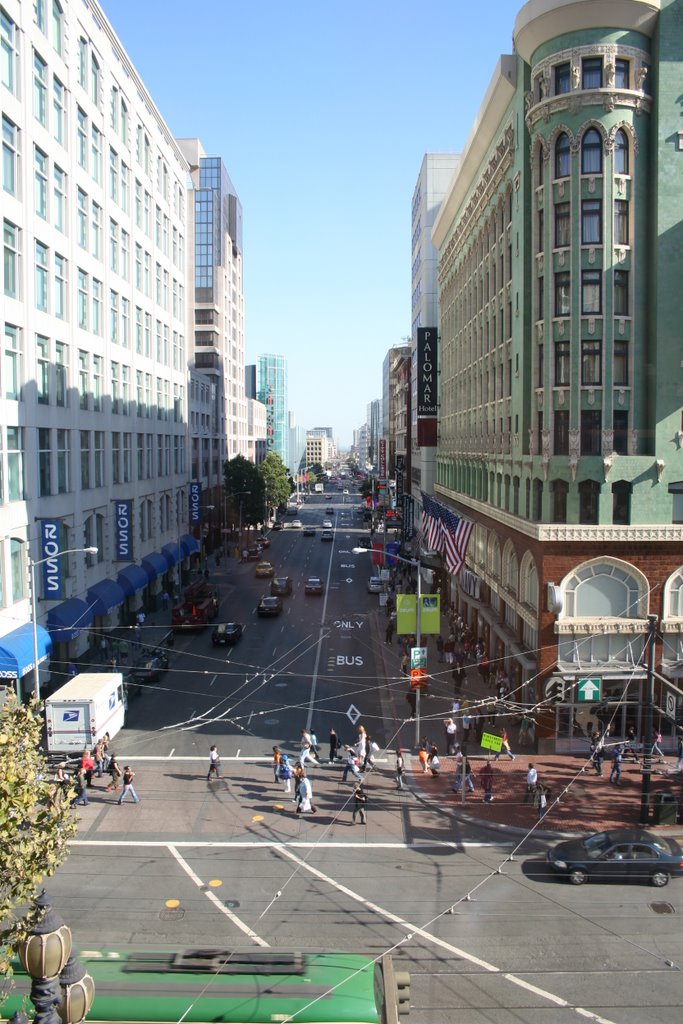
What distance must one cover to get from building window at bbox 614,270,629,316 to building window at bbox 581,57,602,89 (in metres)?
7.11

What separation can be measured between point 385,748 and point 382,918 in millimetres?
13508

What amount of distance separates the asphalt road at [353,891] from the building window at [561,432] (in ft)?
45.1

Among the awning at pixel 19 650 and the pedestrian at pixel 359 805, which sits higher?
the awning at pixel 19 650

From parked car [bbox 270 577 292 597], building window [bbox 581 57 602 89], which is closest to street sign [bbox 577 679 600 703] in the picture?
building window [bbox 581 57 602 89]

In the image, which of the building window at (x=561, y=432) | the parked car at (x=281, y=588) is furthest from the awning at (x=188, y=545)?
the building window at (x=561, y=432)

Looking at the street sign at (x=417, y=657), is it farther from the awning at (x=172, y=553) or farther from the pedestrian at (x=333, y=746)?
the awning at (x=172, y=553)

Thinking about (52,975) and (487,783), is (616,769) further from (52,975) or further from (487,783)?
(52,975)

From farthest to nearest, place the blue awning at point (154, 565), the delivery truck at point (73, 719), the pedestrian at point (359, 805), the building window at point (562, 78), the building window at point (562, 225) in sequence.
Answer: the blue awning at point (154, 565)
the building window at point (562, 225)
the building window at point (562, 78)
the delivery truck at point (73, 719)
the pedestrian at point (359, 805)

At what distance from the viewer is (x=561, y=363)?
32.3 metres

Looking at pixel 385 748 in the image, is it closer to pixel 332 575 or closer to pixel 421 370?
pixel 421 370

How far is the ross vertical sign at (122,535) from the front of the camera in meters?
49.0

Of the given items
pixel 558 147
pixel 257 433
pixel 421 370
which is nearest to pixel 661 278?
pixel 558 147

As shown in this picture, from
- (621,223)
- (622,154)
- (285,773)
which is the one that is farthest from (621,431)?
(285,773)

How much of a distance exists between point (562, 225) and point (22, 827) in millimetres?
29403
